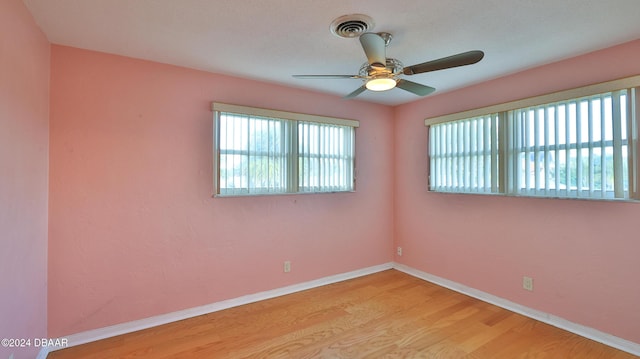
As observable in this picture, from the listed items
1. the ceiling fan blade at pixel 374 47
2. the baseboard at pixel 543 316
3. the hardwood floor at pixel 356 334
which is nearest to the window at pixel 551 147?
the baseboard at pixel 543 316

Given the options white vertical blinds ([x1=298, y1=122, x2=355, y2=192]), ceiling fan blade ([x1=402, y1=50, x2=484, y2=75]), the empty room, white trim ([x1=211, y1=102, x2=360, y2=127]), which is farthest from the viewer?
white vertical blinds ([x1=298, y1=122, x2=355, y2=192])

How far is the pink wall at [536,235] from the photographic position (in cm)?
229

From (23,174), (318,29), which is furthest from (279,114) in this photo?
(23,174)

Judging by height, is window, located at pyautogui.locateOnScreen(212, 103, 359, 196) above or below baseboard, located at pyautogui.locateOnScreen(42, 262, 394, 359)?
above

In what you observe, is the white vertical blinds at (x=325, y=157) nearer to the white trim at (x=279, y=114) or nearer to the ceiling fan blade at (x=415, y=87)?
the white trim at (x=279, y=114)

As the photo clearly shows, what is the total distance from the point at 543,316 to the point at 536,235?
75 centimetres

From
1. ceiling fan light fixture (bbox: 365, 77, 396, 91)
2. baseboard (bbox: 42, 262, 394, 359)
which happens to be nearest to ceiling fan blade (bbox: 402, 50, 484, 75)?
ceiling fan light fixture (bbox: 365, 77, 396, 91)

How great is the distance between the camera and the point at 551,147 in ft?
8.71

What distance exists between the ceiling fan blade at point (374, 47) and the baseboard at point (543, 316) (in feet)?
9.04

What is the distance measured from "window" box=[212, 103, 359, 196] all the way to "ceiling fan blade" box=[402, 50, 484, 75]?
1.64m

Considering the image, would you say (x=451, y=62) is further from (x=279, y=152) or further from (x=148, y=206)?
(x=148, y=206)

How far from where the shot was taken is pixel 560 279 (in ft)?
8.58

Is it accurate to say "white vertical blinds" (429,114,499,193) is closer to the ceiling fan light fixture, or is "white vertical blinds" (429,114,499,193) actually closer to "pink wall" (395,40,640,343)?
"pink wall" (395,40,640,343)

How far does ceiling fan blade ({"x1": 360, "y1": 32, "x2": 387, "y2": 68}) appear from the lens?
1788mm
